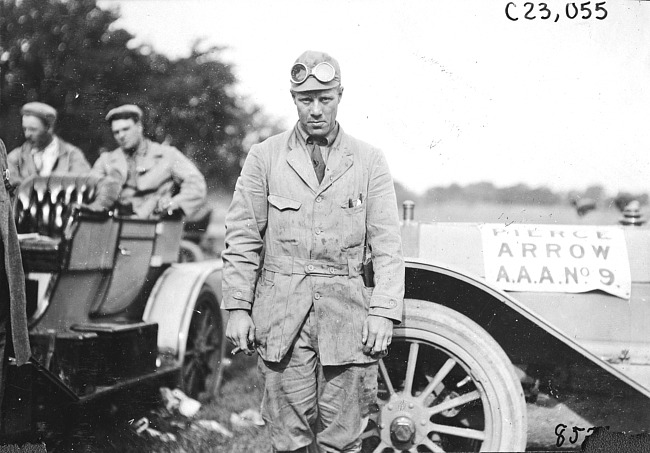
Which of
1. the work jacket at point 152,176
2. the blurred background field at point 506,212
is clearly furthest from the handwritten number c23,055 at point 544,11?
the work jacket at point 152,176

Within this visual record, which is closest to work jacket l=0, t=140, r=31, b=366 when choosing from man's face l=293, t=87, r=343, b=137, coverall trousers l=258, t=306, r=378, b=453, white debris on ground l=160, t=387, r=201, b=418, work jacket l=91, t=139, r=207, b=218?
work jacket l=91, t=139, r=207, b=218

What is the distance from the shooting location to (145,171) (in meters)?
3.29

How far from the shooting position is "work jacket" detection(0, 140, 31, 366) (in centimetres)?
298

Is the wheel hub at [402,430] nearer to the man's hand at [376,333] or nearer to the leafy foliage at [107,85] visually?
the man's hand at [376,333]

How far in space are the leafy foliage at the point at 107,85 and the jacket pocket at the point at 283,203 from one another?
0.61 metres

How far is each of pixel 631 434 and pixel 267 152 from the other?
236 cm

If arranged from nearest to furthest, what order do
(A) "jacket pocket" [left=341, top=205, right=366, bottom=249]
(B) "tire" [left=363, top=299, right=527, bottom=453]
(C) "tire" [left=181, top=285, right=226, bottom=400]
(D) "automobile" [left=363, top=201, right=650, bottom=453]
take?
(A) "jacket pocket" [left=341, top=205, right=366, bottom=249] < (B) "tire" [left=363, top=299, right=527, bottom=453] < (D) "automobile" [left=363, top=201, right=650, bottom=453] < (C) "tire" [left=181, top=285, right=226, bottom=400]

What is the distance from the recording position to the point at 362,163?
109 inches

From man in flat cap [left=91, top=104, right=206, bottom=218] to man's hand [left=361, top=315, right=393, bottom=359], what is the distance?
1172mm

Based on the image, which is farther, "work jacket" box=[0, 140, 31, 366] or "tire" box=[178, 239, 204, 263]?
"tire" box=[178, 239, 204, 263]

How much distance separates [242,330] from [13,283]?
48.5 inches

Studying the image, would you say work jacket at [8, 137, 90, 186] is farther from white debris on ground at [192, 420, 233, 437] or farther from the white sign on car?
the white sign on car

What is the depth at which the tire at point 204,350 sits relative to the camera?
3.32 m

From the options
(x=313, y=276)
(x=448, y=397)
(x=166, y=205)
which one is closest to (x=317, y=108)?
(x=313, y=276)
